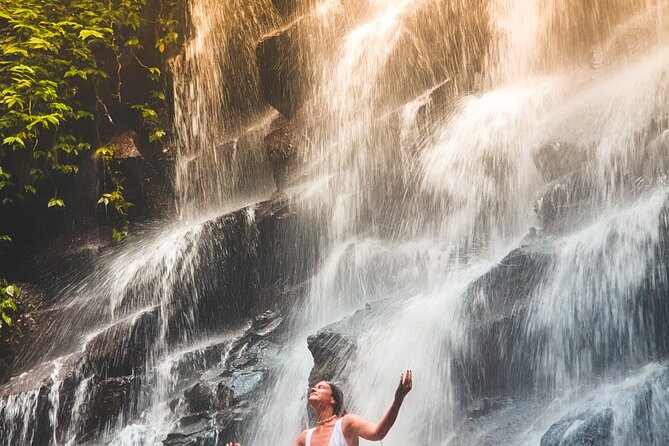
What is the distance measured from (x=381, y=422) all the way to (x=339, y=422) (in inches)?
15.7

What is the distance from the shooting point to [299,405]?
21.6 ft

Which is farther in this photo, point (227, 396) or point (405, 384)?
point (227, 396)

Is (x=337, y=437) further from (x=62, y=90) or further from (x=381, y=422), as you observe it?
(x=62, y=90)

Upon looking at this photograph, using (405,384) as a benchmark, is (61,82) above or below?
above

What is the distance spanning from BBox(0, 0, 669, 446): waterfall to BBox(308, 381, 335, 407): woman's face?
1582mm

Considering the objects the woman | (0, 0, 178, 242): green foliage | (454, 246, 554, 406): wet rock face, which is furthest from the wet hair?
(0, 0, 178, 242): green foliage

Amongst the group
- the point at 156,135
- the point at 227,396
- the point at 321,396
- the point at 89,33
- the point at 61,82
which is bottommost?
the point at 227,396

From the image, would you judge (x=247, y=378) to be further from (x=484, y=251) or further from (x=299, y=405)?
(x=484, y=251)

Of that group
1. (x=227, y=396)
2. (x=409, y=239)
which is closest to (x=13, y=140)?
(x=227, y=396)

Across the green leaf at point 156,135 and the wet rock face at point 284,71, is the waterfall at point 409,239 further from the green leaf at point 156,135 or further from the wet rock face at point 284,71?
the green leaf at point 156,135

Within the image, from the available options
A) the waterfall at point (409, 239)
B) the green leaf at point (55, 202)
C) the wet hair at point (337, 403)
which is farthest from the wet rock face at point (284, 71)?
the wet hair at point (337, 403)

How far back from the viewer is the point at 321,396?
433 centimetres

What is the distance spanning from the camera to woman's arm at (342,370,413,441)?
3.49 m

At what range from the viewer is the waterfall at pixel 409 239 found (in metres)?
5.48
